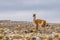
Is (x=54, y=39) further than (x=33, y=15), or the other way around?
(x=33, y=15)

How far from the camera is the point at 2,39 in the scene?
79.1 feet

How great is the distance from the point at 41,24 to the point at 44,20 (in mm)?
836

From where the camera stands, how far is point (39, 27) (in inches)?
1430

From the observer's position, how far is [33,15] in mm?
36969

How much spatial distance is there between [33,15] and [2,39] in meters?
13.3

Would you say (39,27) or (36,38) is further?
(39,27)

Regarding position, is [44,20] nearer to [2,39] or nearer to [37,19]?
[37,19]

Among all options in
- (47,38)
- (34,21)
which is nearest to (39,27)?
(34,21)

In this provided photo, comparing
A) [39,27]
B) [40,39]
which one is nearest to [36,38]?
[40,39]

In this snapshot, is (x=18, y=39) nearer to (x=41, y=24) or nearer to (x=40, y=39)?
(x=40, y=39)

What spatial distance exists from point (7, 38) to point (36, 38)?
105 inches

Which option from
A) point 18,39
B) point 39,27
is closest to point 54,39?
point 18,39

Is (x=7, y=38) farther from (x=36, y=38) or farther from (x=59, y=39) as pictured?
(x=59, y=39)

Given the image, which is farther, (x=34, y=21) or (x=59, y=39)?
(x=34, y=21)
